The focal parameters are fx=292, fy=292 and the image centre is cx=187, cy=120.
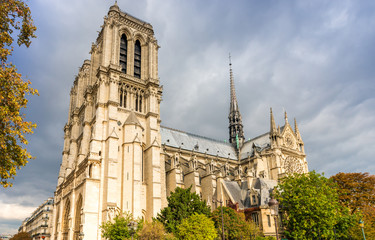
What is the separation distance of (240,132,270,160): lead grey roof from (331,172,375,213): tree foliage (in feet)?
54.2

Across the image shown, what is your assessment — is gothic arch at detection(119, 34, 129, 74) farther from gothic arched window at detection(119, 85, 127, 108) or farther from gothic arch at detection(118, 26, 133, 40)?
gothic arched window at detection(119, 85, 127, 108)

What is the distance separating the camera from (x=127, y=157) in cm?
4019

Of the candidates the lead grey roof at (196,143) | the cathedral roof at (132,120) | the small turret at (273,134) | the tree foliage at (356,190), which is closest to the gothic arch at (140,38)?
the cathedral roof at (132,120)

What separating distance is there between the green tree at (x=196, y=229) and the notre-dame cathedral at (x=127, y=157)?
107 inches

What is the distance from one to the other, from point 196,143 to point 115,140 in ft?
93.1

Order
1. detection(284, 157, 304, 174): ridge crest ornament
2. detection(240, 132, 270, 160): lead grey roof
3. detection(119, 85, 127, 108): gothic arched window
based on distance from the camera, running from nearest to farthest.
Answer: detection(119, 85, 127, 108): gothic arched window < detection(284, 157, 304, 174): ridge crest ornament < detection(240, 132, 270, 160): lead grey roof

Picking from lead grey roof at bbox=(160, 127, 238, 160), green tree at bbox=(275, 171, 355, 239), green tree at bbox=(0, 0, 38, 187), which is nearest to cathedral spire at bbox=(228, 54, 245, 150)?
lead grey roof at bbox=(160, 127, 238, 160)

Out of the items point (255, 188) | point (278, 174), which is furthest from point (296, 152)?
point (255, 188)

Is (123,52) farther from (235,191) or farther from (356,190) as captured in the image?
(356,190)

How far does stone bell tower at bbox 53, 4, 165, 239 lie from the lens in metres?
37.6

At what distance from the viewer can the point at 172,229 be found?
1189 inches

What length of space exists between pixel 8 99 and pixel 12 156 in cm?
266

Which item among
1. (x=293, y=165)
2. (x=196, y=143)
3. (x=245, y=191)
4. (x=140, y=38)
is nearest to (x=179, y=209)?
(x=245, y=191)

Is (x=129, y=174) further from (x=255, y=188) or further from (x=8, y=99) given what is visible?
(x=8, y=99)
